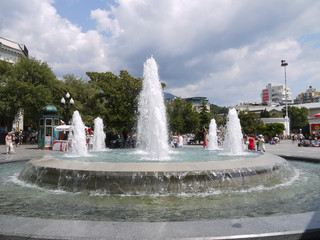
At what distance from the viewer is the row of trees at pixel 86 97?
26938 mm

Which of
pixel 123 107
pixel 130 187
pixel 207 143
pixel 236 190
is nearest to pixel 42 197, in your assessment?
pixel 130 187

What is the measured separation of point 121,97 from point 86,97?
16.4 metres

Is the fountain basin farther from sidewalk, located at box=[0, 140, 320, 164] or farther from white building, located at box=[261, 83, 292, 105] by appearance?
white building, located at box=[261, 83, 292, 105]

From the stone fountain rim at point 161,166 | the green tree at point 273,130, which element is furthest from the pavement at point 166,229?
the green tree at point 273,130

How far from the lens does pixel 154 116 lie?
35.5 feet

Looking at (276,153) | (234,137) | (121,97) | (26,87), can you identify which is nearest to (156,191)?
(234,137)

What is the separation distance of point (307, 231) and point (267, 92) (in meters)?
178

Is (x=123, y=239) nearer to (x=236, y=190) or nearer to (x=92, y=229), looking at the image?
(x=92, y=229)

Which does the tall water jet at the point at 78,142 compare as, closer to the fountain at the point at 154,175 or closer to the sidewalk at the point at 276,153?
the sidewalk at the point at 276,153

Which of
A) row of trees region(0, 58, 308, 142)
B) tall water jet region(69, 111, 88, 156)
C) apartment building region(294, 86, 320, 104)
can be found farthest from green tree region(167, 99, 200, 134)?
apartment building region(294, 86, 320, 104)

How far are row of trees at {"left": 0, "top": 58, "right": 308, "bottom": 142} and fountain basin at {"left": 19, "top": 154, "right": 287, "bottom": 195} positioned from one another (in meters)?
19.0

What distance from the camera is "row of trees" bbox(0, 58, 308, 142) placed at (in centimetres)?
2694

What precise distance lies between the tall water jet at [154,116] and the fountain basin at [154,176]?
349 cm

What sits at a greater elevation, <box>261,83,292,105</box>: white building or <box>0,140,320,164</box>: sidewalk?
<box>261,83,292,105</box>: white building
